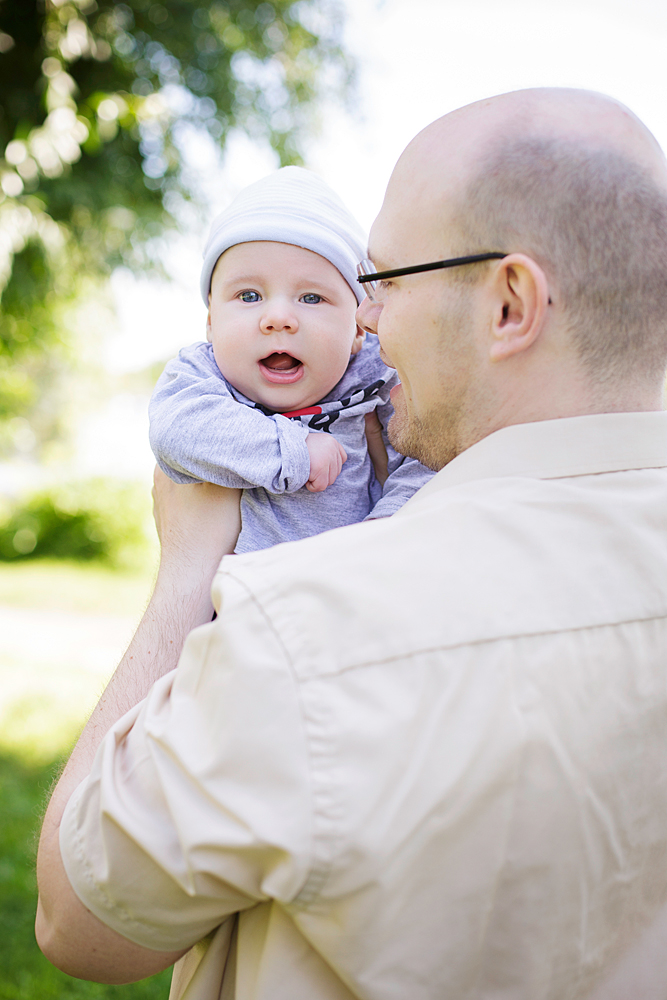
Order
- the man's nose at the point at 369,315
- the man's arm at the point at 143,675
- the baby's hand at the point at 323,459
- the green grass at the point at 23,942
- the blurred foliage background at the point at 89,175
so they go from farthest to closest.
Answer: the blurred foliage background at the point at 89,175
the green grass at the point at 23,942
the baby's hand at the point at 323,459
the man's nose at the point at 369,315
the man's arm at the point at 143,675

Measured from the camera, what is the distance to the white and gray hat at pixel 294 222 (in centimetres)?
193

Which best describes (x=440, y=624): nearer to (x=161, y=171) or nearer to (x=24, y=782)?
(x=24, y=782)

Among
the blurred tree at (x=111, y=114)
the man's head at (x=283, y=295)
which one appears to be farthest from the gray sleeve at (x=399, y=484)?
the blurred tree at (x=111, y=114)

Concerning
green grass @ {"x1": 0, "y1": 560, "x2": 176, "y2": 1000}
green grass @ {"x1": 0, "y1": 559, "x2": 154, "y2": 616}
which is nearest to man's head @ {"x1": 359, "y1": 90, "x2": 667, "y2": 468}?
green grass @ {"x1": 0, "y1": 560, "x2": 176, "y2": 1000}

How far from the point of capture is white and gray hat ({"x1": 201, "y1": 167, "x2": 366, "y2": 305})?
6.34ft

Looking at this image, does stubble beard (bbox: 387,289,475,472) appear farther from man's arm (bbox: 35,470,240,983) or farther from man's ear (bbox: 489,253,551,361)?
man's arm (bbox: 35,470,240,983)

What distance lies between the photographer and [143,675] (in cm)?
158

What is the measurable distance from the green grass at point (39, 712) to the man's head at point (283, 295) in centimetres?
104

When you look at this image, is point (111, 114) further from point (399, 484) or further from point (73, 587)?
point (399, 484)

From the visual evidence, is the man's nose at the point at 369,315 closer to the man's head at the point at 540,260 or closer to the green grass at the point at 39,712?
the man's head at the point at 540,260

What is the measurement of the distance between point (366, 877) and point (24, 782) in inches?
201

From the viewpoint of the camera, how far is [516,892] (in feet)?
3.44

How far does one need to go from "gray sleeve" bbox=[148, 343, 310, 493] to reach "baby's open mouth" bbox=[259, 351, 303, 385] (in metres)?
0.13

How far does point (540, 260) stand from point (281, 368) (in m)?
0.84
